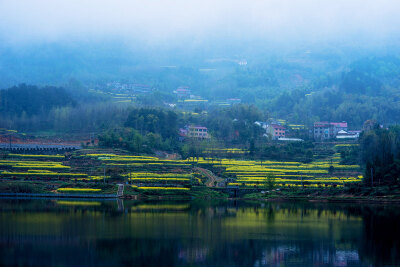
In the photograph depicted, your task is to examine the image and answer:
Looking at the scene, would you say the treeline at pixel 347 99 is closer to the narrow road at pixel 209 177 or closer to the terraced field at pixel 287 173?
the terraced field at pixel 287 173

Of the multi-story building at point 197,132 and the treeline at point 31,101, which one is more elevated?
the treeline at point 31,101

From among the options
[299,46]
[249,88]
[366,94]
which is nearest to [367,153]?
[366,94]

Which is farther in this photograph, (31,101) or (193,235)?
(31,101)

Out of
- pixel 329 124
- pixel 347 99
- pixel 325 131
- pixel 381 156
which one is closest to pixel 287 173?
pixel 381 156

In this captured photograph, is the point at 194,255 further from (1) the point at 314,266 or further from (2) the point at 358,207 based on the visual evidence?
(2) the point at 358,207

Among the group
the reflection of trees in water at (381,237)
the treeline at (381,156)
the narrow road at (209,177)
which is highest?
the treeline at (381,156)

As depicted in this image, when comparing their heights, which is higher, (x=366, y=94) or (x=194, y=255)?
(x=366, y=94)

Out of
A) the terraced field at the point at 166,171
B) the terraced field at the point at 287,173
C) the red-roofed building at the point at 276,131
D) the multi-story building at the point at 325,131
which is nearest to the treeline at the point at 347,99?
the multi-story building at the point at 325,131

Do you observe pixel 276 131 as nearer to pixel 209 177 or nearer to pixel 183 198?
pixel 209 177
